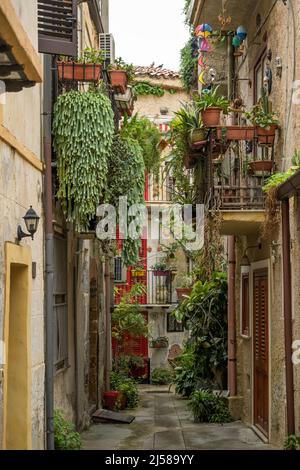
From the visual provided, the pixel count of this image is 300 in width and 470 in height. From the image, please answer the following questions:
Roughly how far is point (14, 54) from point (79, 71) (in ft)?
17.8

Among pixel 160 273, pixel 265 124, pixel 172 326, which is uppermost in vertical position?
pixel 265 124

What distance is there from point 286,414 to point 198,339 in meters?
5.97

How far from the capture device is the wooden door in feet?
41.2

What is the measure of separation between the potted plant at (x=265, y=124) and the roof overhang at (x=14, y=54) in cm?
572

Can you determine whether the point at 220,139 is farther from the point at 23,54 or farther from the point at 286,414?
the point at 23,54

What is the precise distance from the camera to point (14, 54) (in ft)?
18.1

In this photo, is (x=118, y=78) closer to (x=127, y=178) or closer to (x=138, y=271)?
(x=127, y=178)

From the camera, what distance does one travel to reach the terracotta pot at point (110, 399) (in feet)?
56.0

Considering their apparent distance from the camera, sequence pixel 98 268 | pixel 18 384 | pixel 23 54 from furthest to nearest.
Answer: pixel 98 268 → pixel 18 384 → pixel 23 54

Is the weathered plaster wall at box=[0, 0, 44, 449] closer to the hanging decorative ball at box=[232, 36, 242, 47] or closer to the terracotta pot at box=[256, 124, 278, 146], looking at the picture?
the terracotta pot at box=[256, 124, 278, 146]

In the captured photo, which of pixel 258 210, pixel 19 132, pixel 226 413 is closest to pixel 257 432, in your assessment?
pixel 226 413

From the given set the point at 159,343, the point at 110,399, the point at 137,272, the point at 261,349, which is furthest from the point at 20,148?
the point at 137,272

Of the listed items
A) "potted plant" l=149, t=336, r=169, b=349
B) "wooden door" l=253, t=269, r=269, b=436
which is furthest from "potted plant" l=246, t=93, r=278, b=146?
"potted plant" l=149, t=336, r=169, b=349

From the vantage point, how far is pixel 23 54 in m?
5.55
